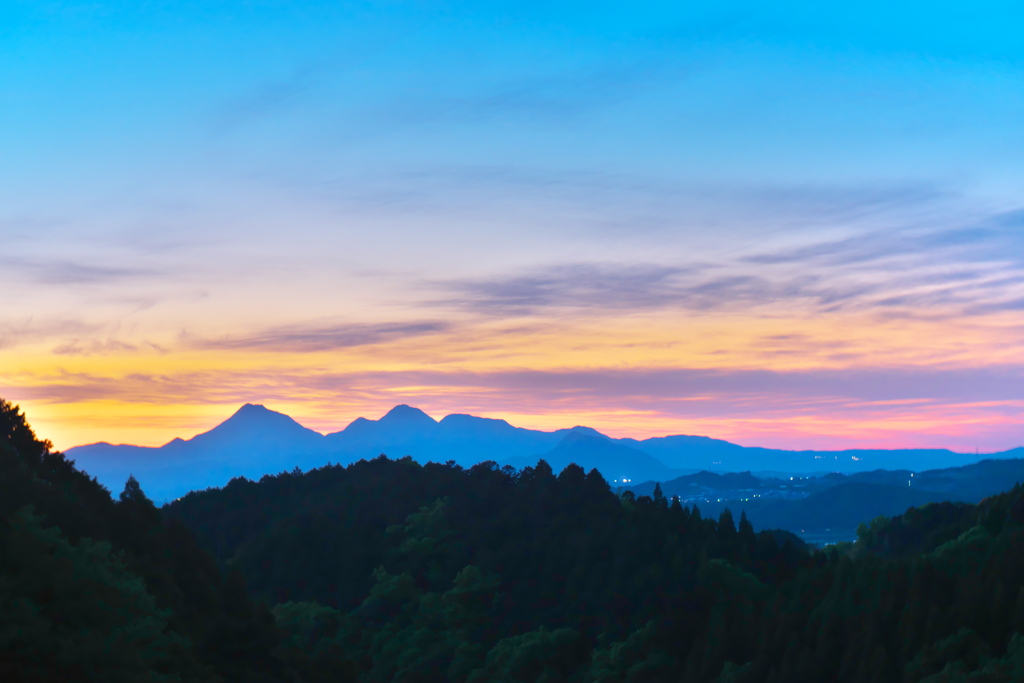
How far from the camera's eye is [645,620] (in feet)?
448

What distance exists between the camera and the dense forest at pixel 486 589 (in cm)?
5247

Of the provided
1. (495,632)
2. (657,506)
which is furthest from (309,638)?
(657,506)

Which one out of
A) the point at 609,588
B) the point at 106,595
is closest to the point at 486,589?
the point at 609,588

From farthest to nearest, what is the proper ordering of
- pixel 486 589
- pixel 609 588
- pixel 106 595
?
pixel 486 589, pixel 609 588, pixel 106 595

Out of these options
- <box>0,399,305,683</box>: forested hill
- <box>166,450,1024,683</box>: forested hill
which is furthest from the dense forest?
<box>166,450,1024,683</box>: forested hill

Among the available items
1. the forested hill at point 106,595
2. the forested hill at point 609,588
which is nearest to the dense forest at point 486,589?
the forested hill at point 106,595

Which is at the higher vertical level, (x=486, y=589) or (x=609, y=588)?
(x=609, y=588)

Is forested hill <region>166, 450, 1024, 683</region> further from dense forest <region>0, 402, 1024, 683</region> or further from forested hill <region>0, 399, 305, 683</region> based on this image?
forested hill <region>0, 399, 305, 683</region>

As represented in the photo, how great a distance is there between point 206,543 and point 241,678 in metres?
129

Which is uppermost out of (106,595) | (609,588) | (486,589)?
(106,595)

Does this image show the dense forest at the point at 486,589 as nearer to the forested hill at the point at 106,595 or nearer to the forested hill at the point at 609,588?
the forested hill at the point at 106,595

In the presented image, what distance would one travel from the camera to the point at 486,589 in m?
150

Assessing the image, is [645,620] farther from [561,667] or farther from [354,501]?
[354,501]

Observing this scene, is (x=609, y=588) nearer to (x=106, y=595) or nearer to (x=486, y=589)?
(x=486, y=589)
